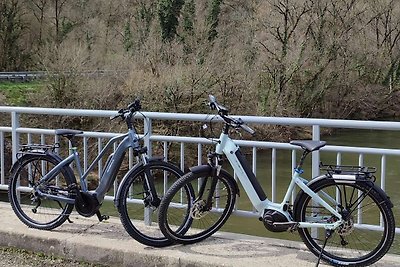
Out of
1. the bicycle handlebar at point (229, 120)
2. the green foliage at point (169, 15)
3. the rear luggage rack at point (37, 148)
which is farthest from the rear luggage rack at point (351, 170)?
the green foliage at point (169, 15)

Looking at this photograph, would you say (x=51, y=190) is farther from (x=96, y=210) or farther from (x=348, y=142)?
(x=348, y=142)

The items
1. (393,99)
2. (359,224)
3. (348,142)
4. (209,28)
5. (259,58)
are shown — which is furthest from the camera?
(393,99)

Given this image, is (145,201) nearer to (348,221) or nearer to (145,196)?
(145,196)

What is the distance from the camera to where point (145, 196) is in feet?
14.5

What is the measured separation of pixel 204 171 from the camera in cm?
406

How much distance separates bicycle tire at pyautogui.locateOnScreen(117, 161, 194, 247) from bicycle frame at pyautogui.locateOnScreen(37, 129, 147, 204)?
126 mm

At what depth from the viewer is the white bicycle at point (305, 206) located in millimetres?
3703

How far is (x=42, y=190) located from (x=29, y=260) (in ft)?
2.05

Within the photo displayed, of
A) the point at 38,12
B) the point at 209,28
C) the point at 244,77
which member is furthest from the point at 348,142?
the point at 38,12

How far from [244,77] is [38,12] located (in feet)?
72.5

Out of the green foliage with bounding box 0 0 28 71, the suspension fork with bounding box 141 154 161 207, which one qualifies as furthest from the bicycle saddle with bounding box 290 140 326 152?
the green foliage with bounding box 0 0 28 71

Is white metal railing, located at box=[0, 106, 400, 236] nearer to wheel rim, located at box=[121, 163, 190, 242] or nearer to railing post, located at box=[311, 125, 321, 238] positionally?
railing post, located at box=[311, 125, 321, 238]

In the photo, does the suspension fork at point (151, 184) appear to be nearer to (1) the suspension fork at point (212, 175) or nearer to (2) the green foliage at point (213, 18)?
(1) the suspension fork at point (212, 175)

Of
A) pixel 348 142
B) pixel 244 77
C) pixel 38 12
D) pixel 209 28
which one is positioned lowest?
pixel 348 142
